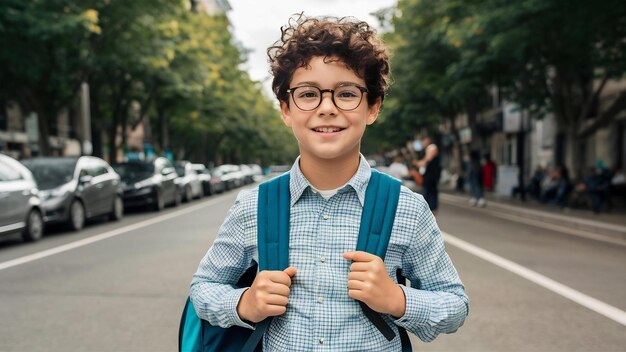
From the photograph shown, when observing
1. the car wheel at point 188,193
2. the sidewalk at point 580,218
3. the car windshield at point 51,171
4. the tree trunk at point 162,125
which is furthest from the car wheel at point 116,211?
the tree trunk at point 162,125

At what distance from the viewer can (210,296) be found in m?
1.76

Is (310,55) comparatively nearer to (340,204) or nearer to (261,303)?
(340,204)

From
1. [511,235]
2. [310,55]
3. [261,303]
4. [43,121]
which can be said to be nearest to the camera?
[261,303]

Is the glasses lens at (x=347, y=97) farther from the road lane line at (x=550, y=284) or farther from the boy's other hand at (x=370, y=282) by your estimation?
the road lane line at (x=550, y=284)

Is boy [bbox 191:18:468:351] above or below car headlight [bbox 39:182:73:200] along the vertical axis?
above

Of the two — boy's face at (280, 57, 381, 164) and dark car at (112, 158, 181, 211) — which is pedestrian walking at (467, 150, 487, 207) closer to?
dark car at (112, 158, 181, 211)

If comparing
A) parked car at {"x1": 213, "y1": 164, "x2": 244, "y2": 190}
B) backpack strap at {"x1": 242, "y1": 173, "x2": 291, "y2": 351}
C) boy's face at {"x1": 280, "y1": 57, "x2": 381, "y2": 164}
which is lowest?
parked car at {"x1": 213, "y1": 164, "x2": 244, "y2": 190}

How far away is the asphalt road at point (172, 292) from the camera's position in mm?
4980

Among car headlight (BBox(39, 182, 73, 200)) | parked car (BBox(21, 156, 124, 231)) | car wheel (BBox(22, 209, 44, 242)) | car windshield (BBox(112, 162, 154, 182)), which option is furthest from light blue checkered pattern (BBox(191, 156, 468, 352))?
car windshield (BBox(112, 162, 154, 182))

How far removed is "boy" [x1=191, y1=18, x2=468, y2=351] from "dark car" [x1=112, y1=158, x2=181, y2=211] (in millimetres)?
17849

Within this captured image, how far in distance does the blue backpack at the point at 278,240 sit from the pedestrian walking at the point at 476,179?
19103 mm

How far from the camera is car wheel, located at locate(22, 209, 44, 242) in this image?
1167cm

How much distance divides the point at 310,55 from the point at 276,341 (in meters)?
0.79

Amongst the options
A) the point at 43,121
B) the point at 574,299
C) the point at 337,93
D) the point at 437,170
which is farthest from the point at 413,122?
the point at 337,93
